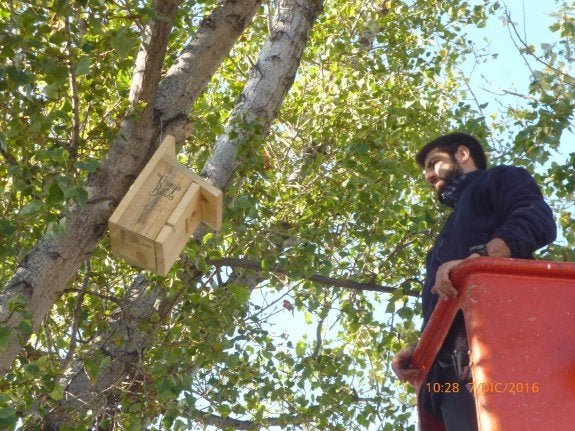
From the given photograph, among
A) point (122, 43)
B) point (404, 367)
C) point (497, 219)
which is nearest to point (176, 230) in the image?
point (122, 43)

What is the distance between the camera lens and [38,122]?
3.94 m

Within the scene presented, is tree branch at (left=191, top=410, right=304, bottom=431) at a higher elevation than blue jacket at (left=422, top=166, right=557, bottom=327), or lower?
lower

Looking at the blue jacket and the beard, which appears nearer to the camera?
the blue jacket

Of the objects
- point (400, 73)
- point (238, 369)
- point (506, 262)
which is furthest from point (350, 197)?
point (506, 262)

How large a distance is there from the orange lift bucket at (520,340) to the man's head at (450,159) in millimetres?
1129

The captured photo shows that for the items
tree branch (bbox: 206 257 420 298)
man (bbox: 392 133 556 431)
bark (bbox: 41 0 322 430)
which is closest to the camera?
man (bbox: 392 133 556 431)

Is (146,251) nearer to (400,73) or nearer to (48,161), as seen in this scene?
(48,161)

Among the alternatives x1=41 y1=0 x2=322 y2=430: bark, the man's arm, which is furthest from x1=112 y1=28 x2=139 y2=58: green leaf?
the man's arm

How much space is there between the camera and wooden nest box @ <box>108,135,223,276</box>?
3895 mm

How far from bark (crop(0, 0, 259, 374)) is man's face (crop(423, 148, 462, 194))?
1.13m

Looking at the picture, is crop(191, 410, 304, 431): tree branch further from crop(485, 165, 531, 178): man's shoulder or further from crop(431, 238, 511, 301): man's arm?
crop(431, 238, 511, 301): man's arm

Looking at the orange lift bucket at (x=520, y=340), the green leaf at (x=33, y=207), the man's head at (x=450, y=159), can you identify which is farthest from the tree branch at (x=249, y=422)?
the orange lift bucket at (x=520, y=340)

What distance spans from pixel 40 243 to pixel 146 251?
450mm

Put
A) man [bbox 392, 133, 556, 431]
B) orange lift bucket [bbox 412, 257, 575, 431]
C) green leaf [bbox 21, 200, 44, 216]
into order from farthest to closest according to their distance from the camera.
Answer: green leaf [bbox 21, 200, 44, 216] → man [bbox 392, 133, 556, 431] → orange lift bucket [bbox 412, 257, 575, 431]
